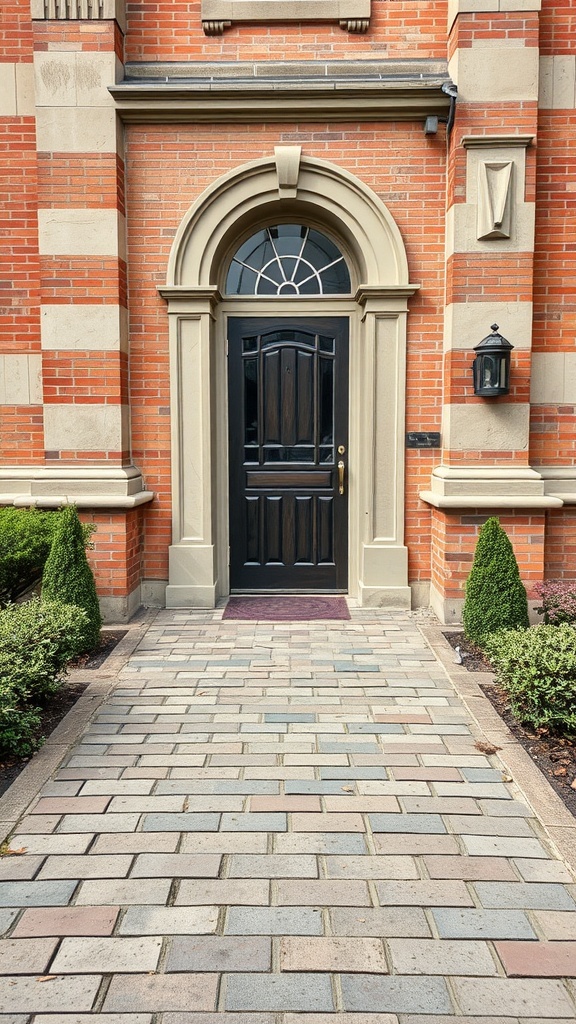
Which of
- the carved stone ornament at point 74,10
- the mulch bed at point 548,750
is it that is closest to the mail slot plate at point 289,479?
the mulch bed at point 548,750

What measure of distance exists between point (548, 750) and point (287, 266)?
492 cm

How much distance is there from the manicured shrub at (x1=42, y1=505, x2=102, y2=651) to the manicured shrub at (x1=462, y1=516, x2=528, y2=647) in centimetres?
274

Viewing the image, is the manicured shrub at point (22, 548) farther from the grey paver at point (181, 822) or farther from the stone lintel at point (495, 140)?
the stone lintel at point (495, 140)

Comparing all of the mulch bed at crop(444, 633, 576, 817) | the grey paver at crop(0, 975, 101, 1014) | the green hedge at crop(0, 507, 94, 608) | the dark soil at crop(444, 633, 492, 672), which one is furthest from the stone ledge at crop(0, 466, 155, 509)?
the grey paver at crop(0, 975, 101, 1014)

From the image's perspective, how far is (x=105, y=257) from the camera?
6465 mm

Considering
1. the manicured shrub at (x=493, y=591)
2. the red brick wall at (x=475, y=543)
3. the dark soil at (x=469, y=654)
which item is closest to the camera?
the dark soil at (x=469, y=654)

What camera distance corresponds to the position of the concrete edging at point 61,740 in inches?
133

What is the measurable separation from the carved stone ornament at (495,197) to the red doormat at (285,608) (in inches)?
133

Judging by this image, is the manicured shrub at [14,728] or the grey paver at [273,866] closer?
the grey paver at [273,866]

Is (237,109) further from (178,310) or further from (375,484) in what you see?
(375,484)

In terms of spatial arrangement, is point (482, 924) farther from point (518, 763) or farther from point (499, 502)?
point (499, 502)

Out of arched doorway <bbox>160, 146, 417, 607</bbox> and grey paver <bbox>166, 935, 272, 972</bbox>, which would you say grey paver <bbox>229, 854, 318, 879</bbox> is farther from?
arched doorway <bbox>160, 146, 417, 607</bbox>

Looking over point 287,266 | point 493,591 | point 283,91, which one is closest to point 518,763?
point 493,591

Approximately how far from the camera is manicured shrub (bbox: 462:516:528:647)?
5.52m
